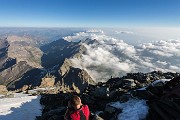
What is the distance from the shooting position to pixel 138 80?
35312mm

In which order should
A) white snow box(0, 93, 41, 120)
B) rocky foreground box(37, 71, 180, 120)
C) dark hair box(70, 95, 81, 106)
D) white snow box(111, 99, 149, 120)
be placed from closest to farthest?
dark hair box(70, 95, 81, 106) < rocky foreground box(37, 71, 180, 120) < white snow box(111, 99, 149, 120) < white snow box(0, 93, 41, 120)

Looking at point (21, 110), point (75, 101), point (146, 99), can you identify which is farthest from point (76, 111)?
point (21, 110)

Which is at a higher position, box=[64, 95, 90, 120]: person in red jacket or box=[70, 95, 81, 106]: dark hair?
box=[70, 95, 81, 106]: dark hair

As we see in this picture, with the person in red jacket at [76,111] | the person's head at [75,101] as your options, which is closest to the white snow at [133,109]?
the person in red jacket at [76,111]

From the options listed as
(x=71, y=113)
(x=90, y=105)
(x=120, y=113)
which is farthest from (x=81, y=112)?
(x=90, y=105)

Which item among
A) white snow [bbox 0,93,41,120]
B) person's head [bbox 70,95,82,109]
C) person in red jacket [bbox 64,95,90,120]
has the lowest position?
white snow [bbox 0,93,41,120]

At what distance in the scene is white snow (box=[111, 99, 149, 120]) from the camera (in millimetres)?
19297

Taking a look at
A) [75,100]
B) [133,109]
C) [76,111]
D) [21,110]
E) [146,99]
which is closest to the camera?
[75,100]

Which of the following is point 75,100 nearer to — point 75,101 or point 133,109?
point 75,101

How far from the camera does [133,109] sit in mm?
20859

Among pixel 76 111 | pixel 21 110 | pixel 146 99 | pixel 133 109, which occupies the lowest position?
pixel 21 110

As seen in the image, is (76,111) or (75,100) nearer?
(75,100)

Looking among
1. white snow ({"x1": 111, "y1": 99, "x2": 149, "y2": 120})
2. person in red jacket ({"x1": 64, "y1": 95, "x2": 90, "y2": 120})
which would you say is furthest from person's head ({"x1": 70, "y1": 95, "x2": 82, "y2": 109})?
white snow ({"x1": 111, "y1": 99, "x2": 149, "y2": 120})

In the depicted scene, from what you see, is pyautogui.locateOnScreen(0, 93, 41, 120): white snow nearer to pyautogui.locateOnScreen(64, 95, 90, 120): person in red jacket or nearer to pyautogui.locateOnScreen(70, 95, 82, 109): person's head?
pyautogui.locateOnScreen(64, 95, 90, 120): person in red jacket
